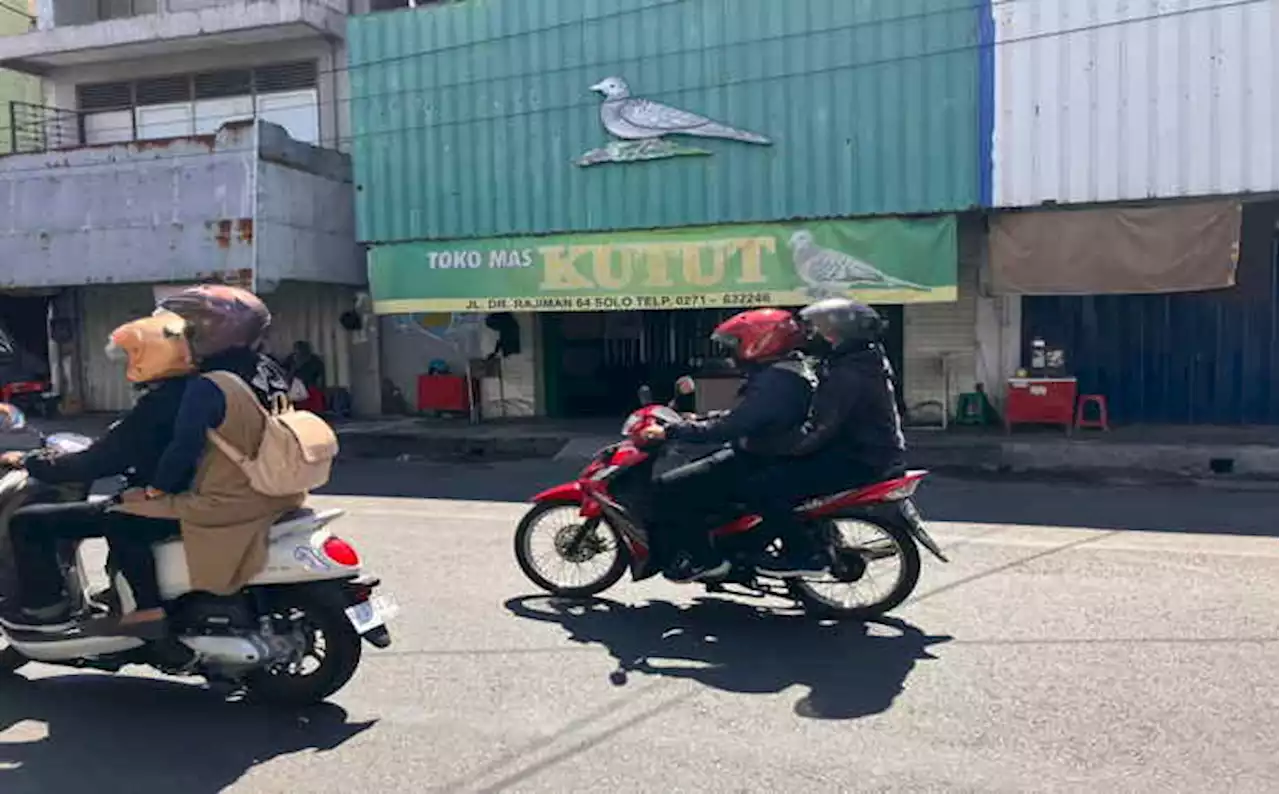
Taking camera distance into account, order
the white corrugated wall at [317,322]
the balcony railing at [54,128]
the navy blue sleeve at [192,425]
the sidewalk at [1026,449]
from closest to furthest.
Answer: the navy blue sleeve at [192,425] → the sidewalk at [1026,449] → the white corrugated wall at [317,322] → the balcony railing at [54,128]

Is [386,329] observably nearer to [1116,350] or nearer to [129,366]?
[1116,350]

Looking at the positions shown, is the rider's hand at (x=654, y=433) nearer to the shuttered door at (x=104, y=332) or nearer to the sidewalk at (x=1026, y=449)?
the sidewalk at (x=1026, y=449)

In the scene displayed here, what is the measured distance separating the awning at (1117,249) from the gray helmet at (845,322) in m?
7.83

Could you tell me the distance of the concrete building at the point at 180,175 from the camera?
602 inches

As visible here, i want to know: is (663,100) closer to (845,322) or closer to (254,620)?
(845,322)

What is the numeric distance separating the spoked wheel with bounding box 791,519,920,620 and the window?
14.7 meters

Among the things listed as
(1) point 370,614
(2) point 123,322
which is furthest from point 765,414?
(2) point 123,322

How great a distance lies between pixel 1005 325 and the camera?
13.8 meters

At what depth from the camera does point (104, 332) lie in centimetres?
1953

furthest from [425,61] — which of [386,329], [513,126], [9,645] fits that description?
[9,645]

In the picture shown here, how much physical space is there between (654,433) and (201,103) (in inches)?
622

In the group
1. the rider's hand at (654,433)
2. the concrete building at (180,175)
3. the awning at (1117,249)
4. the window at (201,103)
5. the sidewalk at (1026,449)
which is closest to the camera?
the rider's hand at (654,433)

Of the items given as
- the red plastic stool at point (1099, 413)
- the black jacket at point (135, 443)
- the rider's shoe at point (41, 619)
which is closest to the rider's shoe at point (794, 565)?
the black jacket at point (135, 443)

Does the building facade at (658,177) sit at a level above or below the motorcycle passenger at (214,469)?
above
